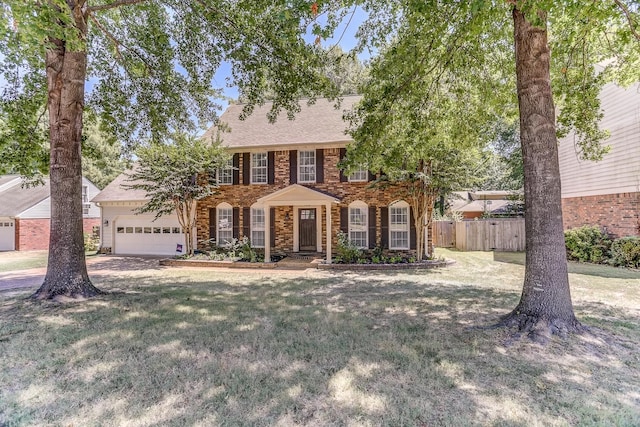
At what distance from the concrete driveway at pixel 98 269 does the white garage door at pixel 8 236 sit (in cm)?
855

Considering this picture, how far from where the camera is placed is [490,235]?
1672 cm

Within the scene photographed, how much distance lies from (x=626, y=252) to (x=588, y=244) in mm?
1567

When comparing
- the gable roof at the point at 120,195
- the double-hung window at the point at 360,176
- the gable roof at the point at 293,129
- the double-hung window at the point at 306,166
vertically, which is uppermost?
the gable roof at the point at 293,129

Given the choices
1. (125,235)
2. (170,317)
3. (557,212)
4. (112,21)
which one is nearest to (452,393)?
(557,212)

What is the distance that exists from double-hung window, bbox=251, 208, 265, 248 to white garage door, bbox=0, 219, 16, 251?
51.7 feet

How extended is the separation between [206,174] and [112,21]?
20.0ft

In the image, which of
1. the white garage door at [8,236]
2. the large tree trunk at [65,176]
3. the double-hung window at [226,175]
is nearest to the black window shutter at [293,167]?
the double-hung window at [226,175]

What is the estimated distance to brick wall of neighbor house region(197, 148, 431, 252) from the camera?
12781 mm

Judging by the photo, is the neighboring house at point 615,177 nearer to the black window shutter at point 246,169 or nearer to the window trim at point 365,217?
the window trim at point 365,217

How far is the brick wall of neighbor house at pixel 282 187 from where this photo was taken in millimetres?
12781

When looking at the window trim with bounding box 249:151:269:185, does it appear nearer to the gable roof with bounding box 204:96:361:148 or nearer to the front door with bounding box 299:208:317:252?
the gable roof with bounding box 204:96:361:148

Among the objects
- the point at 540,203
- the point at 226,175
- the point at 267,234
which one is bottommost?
the point at 267,234

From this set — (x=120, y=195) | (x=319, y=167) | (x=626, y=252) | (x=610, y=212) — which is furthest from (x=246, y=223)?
(x=610, y=212)

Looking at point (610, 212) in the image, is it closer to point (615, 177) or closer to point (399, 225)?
point (615, 177)
